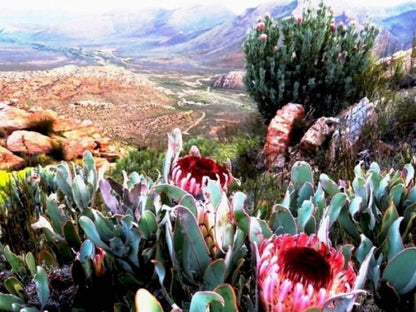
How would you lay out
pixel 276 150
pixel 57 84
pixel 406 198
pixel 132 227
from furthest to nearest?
1. pixel 57 84
2. pixel 276 150
3. pixel 406 198
4. pixel 132 227

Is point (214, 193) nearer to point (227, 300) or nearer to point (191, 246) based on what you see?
point (191, 246)

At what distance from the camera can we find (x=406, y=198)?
1460mm

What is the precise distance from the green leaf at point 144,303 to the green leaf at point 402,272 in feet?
1.60

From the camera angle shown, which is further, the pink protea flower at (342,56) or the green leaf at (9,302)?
the pink protea flower at (342,56)

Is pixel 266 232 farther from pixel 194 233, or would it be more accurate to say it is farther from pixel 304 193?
pixel 304 193

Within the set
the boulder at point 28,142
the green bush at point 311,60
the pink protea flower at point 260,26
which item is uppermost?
the pink protea flower at point 260,26

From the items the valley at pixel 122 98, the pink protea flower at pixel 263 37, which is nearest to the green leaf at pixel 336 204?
the pink protea flower at pixel 263 37

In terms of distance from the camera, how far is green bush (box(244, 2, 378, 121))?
6160 millimetres

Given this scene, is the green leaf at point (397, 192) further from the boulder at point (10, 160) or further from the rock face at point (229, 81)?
the rock face at point (229, 81)

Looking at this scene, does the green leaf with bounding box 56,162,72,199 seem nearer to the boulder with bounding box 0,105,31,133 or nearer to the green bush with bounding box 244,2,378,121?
the green bush with bounding box 244,2,378,121

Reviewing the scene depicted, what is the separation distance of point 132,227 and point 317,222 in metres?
0.43

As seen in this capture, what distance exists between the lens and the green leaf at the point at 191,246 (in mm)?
939

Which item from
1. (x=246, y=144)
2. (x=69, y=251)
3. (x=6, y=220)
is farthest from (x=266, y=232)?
(x=246, y=144)

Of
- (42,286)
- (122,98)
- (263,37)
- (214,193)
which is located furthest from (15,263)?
(122,98)
